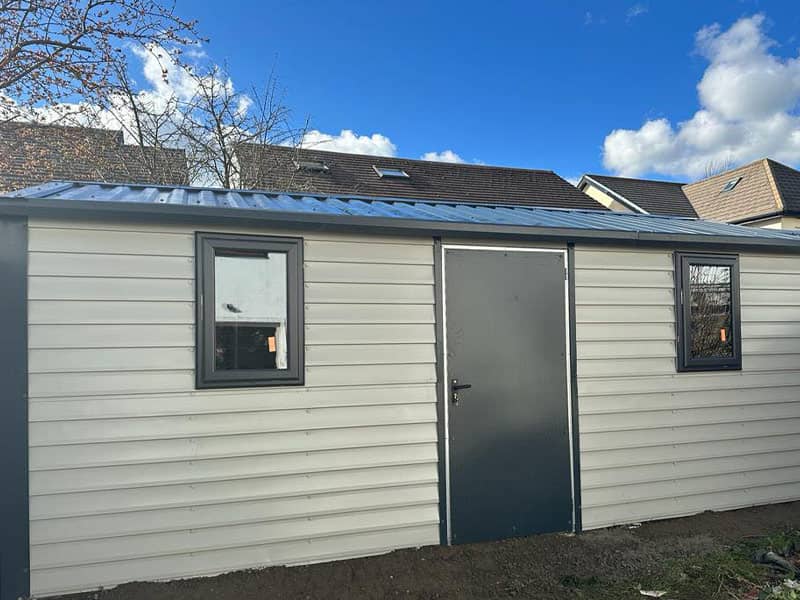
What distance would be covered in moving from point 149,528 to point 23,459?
81 centimetres

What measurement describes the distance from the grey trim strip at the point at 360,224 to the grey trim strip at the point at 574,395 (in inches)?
10.7

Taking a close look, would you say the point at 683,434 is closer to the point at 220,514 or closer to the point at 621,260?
the point at 621,260

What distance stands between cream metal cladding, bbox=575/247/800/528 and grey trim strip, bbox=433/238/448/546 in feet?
3.79

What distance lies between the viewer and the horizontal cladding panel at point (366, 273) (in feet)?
10.5

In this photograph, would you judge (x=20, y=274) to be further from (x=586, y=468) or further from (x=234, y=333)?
(x=586, y=468)

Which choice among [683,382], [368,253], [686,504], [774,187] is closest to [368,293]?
[368,253]

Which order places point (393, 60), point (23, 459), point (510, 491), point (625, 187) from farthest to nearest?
point (625, 187)
point (393, 60)
point (510, 491)
point (23, 459)

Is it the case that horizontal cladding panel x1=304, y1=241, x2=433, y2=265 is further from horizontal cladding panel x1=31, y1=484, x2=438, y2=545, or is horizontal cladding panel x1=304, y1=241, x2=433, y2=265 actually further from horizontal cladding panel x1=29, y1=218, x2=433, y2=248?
horizontal cladding panel x1=31, y1=484, x2=438, y2=545

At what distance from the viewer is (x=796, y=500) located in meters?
4.19

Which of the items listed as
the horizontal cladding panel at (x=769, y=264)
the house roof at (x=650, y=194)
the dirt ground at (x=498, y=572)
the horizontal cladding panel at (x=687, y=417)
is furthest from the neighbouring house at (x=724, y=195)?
the dirt ground at (x=498, y=572)

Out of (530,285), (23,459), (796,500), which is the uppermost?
(530,285)

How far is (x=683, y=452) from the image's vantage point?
12.8 feet

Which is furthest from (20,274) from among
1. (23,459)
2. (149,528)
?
(149,528)

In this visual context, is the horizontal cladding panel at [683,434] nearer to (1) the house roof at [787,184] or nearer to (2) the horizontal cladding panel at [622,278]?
(2) the horizontal cladding panel at [622,278]
